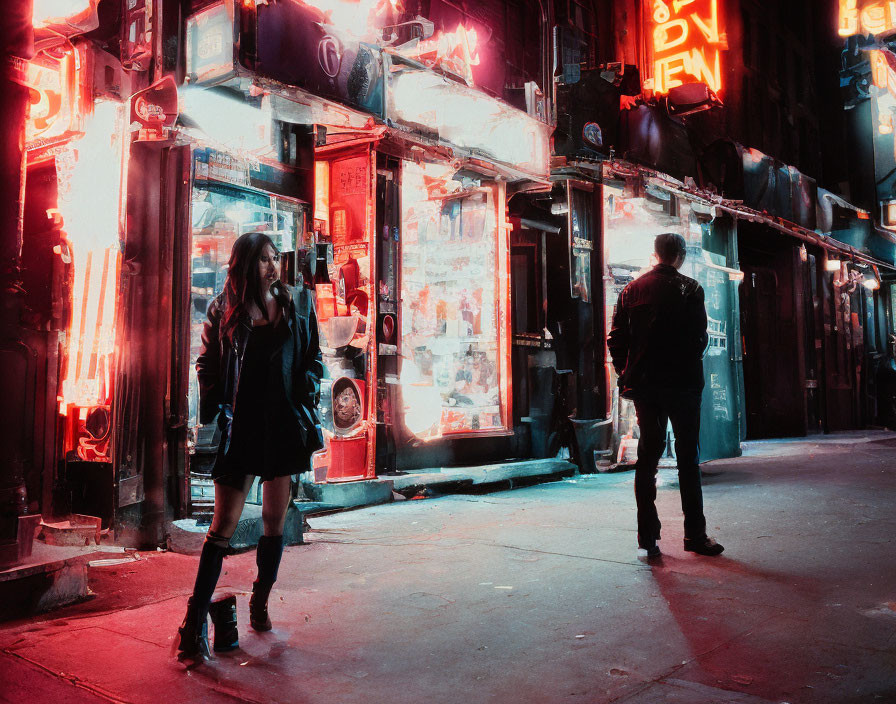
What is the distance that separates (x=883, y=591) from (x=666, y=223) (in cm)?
866

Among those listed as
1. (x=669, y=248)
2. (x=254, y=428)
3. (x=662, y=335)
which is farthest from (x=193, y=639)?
Result: (x=669, y=248)

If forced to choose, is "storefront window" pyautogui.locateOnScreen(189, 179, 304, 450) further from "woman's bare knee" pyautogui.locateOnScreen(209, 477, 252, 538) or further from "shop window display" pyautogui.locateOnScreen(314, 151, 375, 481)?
"woman's bare knee" pyautogui.locateOnScreen(209, 477, 252, 538)

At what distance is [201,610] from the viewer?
129 inches

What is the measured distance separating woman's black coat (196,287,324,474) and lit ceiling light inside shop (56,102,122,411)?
2596 mm

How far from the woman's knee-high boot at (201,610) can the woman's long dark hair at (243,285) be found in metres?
1.00

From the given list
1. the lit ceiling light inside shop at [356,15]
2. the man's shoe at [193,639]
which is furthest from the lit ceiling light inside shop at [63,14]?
the man's shoe at [193,639]

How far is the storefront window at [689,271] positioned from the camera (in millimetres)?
11250

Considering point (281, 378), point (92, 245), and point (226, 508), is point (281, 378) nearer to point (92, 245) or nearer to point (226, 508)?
point (226, 508)

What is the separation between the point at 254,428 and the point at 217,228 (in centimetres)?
587

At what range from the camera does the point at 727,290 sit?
12.2 metres

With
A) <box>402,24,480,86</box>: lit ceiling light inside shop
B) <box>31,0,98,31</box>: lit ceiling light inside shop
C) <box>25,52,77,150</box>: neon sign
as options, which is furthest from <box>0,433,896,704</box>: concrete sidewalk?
<box>402,24,480,86</box>: lit ceiling light inside shop

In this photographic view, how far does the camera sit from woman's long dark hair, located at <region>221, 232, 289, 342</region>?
11.6 ft

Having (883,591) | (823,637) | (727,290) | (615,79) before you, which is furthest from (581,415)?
(823,637)

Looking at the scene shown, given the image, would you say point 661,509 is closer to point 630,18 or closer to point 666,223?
point 666,223
